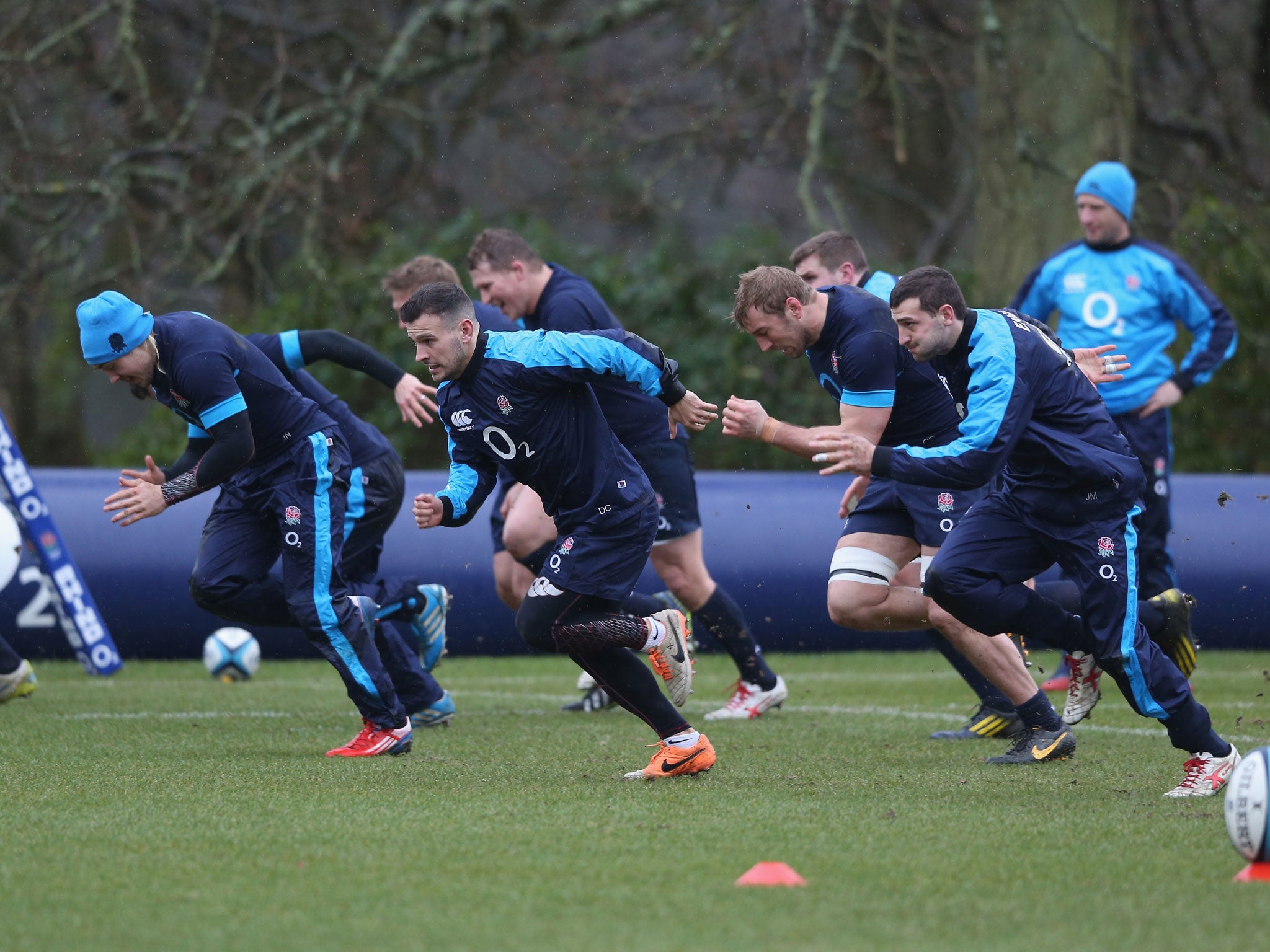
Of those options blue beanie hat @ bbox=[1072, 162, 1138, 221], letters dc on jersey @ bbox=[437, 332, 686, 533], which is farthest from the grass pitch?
blue beanie hat @ bbox=[1072, 162, 1138, 221]

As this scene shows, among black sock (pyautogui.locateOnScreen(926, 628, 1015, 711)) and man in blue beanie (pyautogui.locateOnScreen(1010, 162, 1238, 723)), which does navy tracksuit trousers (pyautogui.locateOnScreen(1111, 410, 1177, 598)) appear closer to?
man in blue beanie (pyautogui.locateOnScreen(1010, 162, 1238, 723))

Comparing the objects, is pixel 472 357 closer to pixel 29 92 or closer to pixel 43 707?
pixel 43 707

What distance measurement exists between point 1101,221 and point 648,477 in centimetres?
302

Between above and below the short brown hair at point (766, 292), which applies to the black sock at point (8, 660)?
below

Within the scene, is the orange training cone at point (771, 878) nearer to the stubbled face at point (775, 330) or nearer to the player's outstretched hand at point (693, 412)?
the player's outstretched hand at point (693, 412)

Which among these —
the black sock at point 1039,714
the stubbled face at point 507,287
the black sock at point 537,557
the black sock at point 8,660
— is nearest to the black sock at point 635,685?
the black sock at point 1039,714

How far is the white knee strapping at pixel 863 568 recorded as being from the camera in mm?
6098

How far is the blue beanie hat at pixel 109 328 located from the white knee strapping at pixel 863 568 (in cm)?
280

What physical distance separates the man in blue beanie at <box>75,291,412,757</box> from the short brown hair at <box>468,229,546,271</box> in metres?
1.29

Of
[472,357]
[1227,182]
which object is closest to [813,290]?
[472,357]

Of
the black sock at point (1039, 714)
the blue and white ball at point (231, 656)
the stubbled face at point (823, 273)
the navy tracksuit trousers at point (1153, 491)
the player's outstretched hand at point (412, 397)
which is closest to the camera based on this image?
the black sock at point (1039, 714)

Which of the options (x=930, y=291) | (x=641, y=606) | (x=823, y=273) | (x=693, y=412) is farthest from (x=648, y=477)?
(x=930, y=291)

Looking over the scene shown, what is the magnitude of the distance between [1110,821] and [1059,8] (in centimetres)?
997

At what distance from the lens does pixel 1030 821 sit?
4453 millimetres
